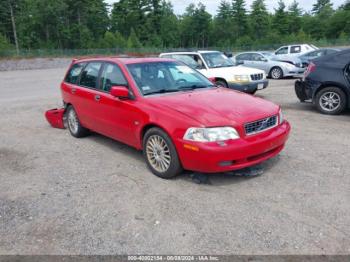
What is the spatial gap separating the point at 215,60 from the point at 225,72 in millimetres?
1044

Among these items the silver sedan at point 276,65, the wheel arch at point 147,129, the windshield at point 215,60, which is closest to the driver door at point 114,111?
the wheel arch at point 147,129

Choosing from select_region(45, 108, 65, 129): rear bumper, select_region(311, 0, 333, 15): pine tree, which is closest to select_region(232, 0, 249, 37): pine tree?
select_region(311, 0, 333, 15): pine tree

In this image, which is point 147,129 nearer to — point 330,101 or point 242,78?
point 330,101

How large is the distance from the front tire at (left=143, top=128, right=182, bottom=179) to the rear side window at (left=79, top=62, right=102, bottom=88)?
1.85 metres

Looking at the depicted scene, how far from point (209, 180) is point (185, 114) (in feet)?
3.23

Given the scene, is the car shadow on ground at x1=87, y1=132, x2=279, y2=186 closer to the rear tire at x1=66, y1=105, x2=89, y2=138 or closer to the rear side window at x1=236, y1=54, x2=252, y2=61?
the rear tire at x1=66, y1=105, x2=89, y2=138

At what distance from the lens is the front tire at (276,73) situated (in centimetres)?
1705

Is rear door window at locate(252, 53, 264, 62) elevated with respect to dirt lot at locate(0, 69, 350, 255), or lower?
elevated

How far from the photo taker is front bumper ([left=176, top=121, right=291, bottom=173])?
416 cm

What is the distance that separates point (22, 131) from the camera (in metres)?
7.78

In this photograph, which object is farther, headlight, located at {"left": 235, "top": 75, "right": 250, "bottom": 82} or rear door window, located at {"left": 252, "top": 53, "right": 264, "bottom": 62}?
rear door window, located at {"left": 252, "top": 53, "right": 264, "bottom": 62}

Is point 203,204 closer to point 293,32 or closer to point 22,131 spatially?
point 22,131

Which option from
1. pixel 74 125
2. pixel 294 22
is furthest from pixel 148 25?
pixel 74 125

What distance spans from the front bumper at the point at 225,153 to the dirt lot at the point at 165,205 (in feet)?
1.06
